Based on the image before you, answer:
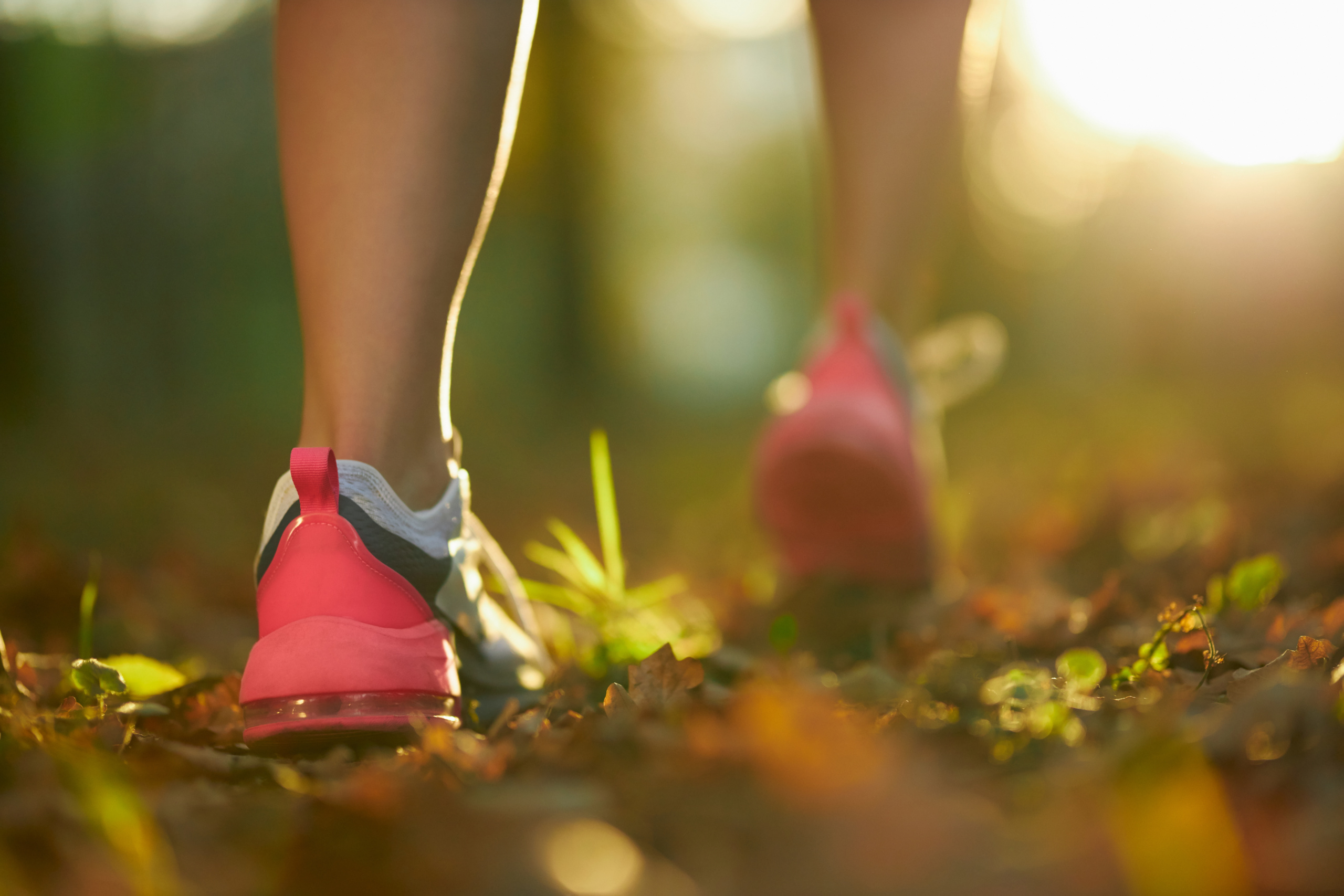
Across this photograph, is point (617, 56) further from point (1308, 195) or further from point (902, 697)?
point (902, 697)

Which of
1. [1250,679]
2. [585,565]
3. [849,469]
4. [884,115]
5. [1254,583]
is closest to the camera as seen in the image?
[1250,679]

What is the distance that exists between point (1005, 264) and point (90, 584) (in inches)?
536

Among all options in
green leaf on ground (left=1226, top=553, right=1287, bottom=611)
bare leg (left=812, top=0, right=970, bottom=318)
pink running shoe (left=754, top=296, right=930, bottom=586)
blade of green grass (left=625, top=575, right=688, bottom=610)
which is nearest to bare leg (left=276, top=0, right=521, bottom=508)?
blade of green grass (left=625, top=575, right=688, bottom=610)

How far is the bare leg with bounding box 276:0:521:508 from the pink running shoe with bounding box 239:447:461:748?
0.30 ft

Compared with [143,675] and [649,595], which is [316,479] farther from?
[649,595]

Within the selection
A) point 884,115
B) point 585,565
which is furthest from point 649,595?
point 884,115

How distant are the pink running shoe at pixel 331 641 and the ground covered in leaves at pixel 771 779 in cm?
5

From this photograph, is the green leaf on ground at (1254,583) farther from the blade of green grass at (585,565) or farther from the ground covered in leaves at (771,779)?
the blade of green grass at (585,565)

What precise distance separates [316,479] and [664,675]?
43cm

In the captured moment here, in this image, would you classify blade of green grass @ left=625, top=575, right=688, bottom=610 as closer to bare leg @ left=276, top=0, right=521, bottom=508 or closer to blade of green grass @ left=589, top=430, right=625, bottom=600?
blade of green grass @ left=589, top=430, right=625, bottom=600

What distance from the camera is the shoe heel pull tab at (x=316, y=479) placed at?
0.97 meters

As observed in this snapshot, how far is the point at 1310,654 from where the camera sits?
0.94 meters

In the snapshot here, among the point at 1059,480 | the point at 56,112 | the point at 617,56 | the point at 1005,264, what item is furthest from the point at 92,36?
the point at 1005,264

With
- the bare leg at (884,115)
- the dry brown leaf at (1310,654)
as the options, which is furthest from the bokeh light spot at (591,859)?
the bare leg at (884,115)
